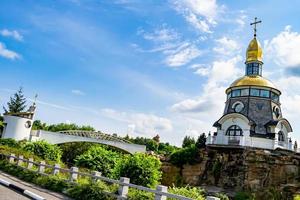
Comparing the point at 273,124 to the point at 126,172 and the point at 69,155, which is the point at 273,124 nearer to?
the point at 126,172

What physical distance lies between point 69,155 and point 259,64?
1072 inches

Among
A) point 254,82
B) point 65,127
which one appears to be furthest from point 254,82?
point 65,127

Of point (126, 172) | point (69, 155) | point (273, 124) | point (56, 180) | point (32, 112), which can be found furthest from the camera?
point (69, 155)

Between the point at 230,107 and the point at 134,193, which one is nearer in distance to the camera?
the point at 134,193

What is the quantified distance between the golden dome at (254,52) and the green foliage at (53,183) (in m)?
31.8

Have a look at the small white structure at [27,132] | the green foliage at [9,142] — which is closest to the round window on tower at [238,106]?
the small white structure at [27,132]

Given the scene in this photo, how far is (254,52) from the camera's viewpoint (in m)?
40.1

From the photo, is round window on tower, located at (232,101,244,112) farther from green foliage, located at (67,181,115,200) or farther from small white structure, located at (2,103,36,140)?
green foliage, located at (67,181,115,200)

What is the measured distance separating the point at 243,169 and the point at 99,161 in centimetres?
1302

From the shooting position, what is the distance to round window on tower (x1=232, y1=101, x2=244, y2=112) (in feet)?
118

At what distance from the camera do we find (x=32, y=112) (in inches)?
1462

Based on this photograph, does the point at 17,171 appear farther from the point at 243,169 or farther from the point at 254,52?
the point at 254,52

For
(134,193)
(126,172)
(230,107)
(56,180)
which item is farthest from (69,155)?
(134,193)

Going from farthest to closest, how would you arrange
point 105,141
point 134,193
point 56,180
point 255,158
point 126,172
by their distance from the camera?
1. point 105,141
2. point 255,158
3. point 126,172
4. point 56,180
5. point 134,193
